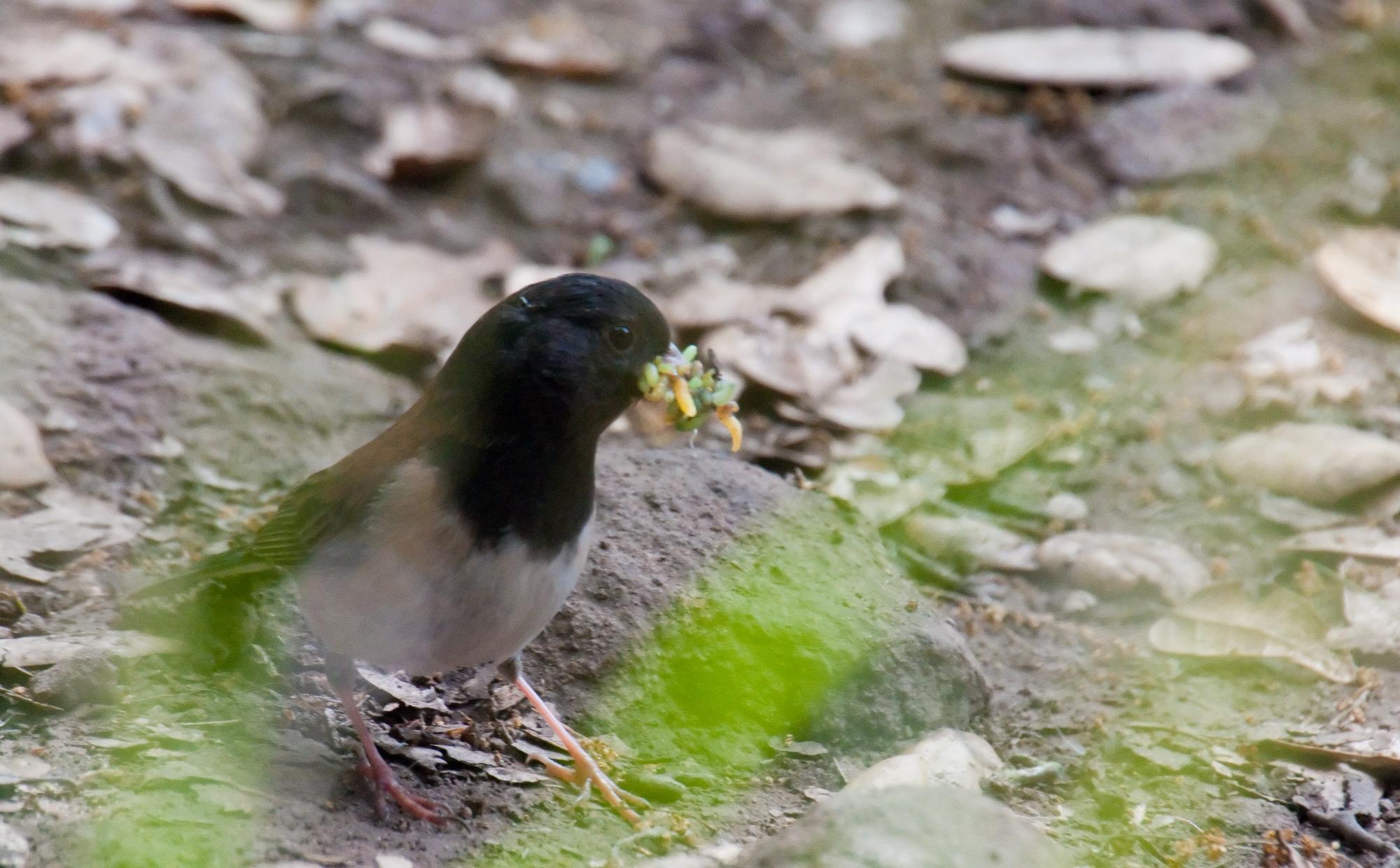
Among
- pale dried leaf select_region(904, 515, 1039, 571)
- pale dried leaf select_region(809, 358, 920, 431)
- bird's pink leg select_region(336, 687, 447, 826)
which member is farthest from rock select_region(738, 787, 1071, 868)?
pale dried leaf select_region(809, 358, 920, 431)

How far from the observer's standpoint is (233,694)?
3.31 meters

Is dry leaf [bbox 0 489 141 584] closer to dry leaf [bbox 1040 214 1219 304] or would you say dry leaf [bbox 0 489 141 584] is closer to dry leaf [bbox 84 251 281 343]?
dry leaf [bbox 84 251 281 343]

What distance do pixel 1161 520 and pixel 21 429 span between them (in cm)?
309

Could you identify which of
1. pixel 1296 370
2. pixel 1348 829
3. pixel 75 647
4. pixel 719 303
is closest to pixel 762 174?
pixel 719 303

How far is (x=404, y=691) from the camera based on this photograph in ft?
11.5

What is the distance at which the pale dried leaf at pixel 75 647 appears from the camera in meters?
3.21

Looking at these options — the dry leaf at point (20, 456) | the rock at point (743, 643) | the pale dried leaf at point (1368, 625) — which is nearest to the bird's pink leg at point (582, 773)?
the rock at point (743, 643)

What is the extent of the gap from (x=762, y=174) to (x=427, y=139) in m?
1.27

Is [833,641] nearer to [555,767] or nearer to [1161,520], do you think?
[555,767]

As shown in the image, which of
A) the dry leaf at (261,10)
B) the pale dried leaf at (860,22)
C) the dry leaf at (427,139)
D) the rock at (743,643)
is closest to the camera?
the rock at (743,643)

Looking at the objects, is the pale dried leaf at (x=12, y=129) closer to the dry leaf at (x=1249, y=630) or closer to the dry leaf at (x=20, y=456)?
the dry leaf at (x=20, y=456)

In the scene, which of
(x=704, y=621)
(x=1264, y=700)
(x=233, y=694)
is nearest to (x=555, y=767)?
(x=704, y=621)

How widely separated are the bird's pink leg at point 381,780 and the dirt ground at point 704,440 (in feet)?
0.14

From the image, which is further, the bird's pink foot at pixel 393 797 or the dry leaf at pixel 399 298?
the dry leaf at pixel 399 298
